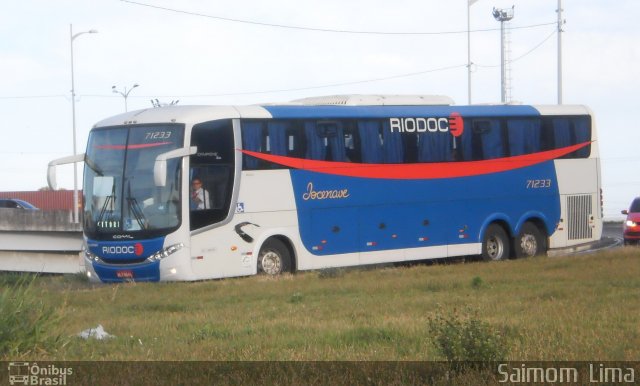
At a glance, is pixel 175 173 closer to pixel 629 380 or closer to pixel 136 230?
pixel 136 230

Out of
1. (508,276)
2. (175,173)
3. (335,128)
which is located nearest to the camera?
(508,276)

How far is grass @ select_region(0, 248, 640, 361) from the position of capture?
1116 centimetres

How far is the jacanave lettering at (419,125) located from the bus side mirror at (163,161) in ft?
18.0

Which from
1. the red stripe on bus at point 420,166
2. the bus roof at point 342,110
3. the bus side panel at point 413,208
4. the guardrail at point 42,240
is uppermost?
the bus roof at point 342,110

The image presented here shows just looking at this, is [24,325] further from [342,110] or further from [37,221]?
[37,221]

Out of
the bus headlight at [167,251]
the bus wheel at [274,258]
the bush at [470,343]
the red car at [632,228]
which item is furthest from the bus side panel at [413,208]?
the bush at [470,343]

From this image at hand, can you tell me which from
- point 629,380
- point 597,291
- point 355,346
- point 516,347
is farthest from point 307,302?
point 629,380

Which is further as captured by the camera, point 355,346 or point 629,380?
point 355,346

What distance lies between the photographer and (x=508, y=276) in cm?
2008

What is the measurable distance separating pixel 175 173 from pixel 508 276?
663cm

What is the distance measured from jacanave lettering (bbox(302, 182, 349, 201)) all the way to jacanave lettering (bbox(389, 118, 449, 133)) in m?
1.98

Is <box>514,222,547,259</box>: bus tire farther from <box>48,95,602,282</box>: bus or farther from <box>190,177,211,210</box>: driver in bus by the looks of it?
<box>190,177,211,210</box>: driver in bus

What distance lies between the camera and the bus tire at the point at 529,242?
90.1 feet

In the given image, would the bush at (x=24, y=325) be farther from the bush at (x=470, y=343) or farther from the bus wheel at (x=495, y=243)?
the bus wheel at (x=495, y=243)
